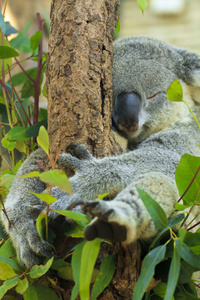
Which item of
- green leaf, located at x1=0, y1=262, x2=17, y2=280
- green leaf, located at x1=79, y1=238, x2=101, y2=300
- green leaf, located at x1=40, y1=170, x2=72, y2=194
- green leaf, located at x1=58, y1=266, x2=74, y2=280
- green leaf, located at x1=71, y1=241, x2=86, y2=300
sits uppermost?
green leaf, located at x1=40, y1=170, x2=72, y2=194

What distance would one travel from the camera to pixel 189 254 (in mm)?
1328

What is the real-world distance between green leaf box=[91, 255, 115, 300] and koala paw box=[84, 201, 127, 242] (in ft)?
0.74

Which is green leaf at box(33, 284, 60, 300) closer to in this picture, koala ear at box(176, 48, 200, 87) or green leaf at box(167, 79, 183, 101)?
green leaf at box(167, 79, 183, 101)

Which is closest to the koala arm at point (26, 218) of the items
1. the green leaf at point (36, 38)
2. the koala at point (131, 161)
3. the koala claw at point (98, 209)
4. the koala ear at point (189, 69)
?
the koala at point (131, 161)

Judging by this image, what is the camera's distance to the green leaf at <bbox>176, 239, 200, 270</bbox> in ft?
4.32

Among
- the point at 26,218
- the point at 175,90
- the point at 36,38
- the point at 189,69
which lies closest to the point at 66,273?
the point at 26,218

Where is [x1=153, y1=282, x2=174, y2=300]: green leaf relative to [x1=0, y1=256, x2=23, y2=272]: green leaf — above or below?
below

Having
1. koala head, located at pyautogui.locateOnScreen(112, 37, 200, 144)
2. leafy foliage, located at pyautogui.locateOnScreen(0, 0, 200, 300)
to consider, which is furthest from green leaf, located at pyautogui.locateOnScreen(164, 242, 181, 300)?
koala head, located at pyautogui.locateOnScreen(112, 37, 200, 144)

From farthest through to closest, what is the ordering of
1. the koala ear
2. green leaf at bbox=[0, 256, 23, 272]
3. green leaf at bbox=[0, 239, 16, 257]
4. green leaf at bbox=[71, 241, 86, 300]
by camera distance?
1. the koala ear
2. green leaf at bbox=[0, 239, 16, 257]
3. green leaf at bbox=[0, 256, 23, 272]
4. green leaf at bbox=[71, 241, 86, 300]

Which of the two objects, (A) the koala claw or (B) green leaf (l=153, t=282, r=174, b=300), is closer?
(A) the koala claw

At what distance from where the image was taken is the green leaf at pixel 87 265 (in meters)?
1.23

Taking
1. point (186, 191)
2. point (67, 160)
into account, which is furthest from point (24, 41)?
point (186, 191)

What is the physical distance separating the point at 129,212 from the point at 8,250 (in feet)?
2.38

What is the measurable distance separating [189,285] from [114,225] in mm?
595
